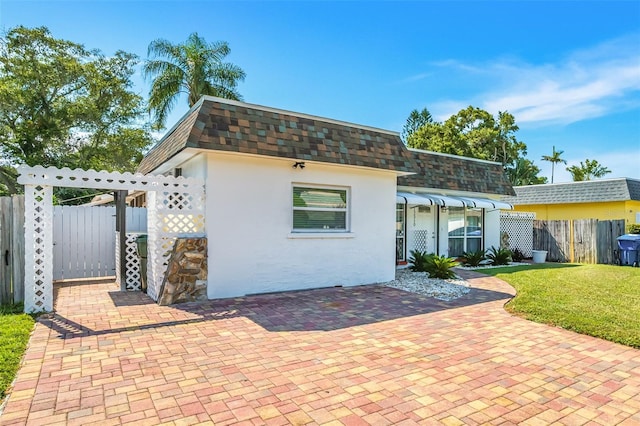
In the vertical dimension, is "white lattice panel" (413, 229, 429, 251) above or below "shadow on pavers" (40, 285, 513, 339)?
above

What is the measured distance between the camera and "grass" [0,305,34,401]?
4777 mm

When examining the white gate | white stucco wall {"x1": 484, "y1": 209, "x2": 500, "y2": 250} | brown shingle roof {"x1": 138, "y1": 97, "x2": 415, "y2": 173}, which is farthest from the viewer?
white stucco wall {"x1": 484, "y1": 209, "x2": 500, "y2": 250}

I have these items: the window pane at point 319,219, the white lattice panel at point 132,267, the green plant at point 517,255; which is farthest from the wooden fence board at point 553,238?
the white lattice panel at point 132,267

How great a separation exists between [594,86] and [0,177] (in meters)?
33.2

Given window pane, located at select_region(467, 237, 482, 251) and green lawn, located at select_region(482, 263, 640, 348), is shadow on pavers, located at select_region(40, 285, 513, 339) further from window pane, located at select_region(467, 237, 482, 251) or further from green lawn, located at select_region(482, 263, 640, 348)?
window pane, located at select_region(467, 237, 482, 251)

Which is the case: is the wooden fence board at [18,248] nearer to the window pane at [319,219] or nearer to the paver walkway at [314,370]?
the paver walkway at [314,370]

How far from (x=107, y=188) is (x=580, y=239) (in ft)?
72.4

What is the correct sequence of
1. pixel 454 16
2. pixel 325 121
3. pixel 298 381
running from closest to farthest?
pixel 298 381 < pixel 325 121 < pixel 454 16

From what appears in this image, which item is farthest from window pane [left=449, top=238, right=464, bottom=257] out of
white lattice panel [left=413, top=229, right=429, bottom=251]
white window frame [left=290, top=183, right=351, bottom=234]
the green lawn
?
white window frame [left=290, top=183, right=351, bottom=234]

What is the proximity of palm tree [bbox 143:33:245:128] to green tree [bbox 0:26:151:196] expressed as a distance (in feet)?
10.9

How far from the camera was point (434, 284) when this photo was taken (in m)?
11.9

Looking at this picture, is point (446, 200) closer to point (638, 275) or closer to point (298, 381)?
point (638, 275)

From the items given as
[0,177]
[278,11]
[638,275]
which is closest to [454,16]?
[278,11]

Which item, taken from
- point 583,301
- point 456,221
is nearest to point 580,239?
point 456,221
